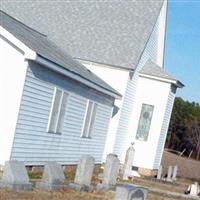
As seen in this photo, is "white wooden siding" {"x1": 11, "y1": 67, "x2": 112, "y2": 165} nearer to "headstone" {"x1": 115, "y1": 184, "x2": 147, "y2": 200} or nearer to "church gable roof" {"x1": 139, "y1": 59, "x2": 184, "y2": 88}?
"church gable roof" {"x1": 139, "y1": 59, "x2": 184, "y2": 88}

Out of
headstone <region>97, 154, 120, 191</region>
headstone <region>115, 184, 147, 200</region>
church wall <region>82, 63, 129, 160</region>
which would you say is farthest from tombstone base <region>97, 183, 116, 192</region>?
church wall <region>82, 63, 129, 160</region>

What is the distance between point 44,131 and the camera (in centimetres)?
2241

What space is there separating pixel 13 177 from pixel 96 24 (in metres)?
18.7

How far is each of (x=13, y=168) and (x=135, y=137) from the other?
18.4 metres

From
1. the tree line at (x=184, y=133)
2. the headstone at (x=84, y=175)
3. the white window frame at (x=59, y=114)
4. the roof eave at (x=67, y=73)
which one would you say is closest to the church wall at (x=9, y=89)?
the roof eave at (x=67, y=73)

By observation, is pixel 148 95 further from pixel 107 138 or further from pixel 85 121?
pixel 85 121

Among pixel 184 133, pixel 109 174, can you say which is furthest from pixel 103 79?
pixel 184 133

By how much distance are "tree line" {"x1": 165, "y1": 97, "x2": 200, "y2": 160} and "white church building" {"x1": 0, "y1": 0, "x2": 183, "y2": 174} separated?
→ 203 ft

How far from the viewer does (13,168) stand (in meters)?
16.2

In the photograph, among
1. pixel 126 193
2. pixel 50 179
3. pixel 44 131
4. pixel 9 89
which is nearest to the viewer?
pixel 126 193

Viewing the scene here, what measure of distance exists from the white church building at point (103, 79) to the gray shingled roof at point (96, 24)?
47mm

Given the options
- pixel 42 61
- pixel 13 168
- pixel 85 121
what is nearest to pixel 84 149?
pixel 85 121

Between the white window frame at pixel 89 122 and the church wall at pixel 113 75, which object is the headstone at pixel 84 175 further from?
the church wall at pixel 113 75

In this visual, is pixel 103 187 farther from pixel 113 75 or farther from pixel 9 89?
pixel 113 75
